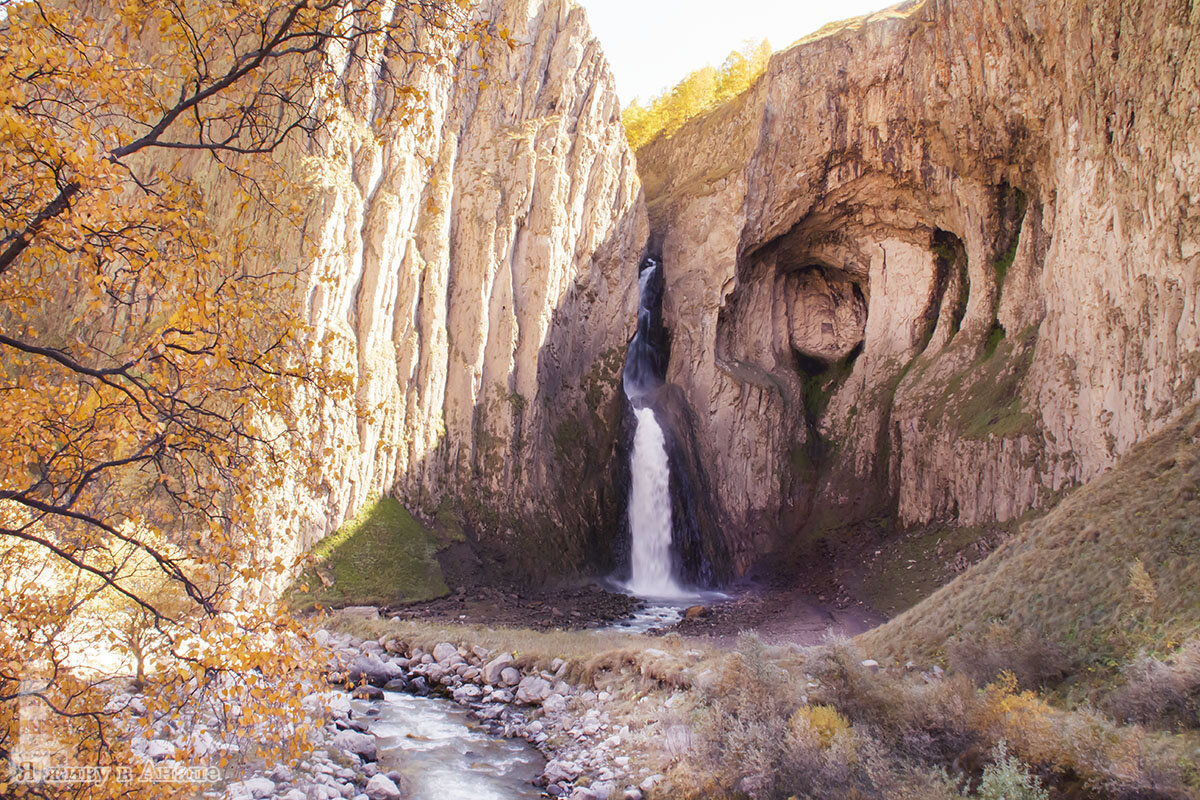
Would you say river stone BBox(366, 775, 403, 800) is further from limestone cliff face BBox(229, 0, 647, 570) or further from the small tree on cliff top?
limestone cliff face BBox(229, 0, 647, 570)

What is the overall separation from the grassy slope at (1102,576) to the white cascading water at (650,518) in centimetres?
1760

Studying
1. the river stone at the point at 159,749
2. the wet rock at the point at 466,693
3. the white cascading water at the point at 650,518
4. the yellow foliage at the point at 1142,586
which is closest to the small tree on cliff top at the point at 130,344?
the river stone at the point at 159,749

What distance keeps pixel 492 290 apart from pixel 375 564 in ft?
43.4

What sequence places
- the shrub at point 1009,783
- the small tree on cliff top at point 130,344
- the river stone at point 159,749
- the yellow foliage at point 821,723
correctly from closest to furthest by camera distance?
the small tree on cliff top at point 130,344 < the shrub at point 1009,783 < the river stone at point 159,749 < the yellow foliage at point 821,723

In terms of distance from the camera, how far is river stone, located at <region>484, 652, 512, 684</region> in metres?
15.9

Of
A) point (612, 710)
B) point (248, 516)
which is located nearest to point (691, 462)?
point (612, 710)

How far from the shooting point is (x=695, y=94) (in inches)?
2137

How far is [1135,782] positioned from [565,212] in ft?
103

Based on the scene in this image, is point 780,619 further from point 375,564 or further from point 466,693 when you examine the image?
point 375,564

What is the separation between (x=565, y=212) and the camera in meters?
34.8

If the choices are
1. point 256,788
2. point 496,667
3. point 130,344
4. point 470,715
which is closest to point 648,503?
point 496,667

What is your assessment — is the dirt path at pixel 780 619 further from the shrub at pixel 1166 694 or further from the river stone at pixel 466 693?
the shrub at pixel 1166 694

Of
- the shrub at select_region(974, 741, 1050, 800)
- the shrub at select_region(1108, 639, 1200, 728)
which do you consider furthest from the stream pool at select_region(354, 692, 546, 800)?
the shrub at select_region(1108, 639, 1200, 728)

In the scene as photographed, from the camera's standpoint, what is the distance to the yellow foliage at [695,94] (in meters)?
52.4
